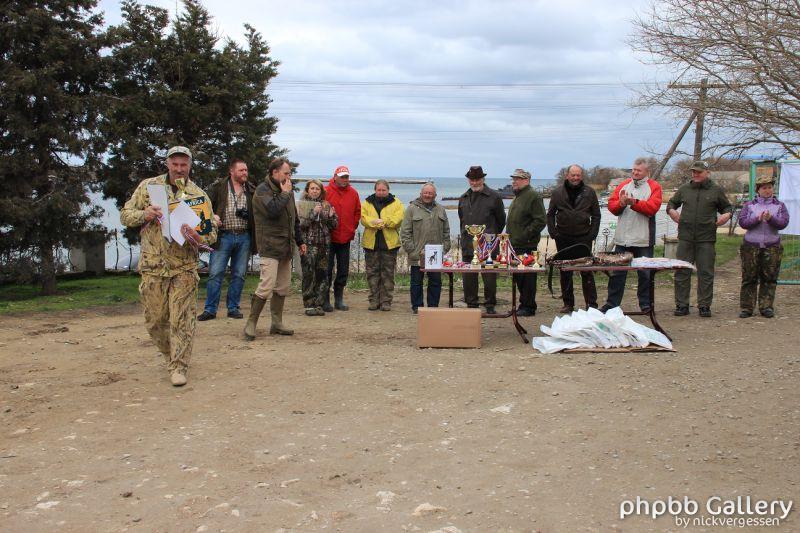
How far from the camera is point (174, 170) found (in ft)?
21.1

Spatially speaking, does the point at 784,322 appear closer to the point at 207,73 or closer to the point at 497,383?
the point at 497,383

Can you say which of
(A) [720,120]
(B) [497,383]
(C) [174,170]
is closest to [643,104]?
(A) [720,120]

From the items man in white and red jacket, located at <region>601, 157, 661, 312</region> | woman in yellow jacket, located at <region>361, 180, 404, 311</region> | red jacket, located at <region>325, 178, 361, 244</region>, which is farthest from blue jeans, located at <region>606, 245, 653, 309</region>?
red jacket, located at <region>325, 178, 361, 244</region>

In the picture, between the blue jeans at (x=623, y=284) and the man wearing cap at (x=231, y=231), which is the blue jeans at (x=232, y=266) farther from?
the blue jeans at (x=623, y=284)

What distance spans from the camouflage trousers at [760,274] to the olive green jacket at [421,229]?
151 inches

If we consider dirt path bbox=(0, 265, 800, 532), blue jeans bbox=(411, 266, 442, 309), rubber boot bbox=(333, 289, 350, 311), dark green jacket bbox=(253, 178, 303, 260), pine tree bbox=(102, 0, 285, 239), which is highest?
pine tree bbox=(102, 0, 285, 239)

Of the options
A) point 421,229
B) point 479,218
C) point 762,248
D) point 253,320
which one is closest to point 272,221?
point 253,320

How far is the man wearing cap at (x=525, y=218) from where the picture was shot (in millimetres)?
9781

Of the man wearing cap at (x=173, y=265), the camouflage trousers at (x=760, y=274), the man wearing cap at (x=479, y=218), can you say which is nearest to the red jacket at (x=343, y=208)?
the man wearing cap at (x=479, y=218)

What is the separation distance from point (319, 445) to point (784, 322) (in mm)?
6726

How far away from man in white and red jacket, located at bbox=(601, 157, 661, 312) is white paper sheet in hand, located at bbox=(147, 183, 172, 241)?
5.54 metres

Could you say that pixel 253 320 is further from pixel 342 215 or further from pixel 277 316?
pixel 342 215

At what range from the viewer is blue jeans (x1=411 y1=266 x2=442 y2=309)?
10.2 m

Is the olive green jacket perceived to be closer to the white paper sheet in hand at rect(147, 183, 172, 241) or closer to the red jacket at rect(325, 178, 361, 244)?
the red jacket at rect(325, 178, 361, 244)
